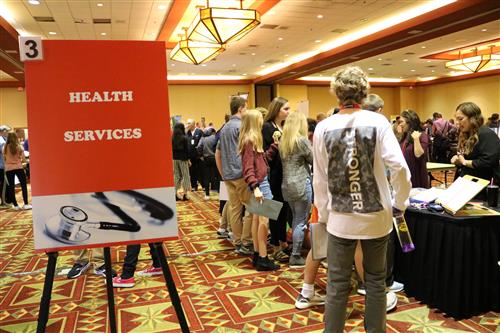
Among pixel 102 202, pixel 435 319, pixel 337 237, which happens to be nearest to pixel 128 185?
pixel 102 202

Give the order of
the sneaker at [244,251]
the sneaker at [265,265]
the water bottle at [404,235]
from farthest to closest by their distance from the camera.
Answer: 1. the sneaker at [244,251]
2. the sneaker at [265,265]
3. the water bottle at [404,235]

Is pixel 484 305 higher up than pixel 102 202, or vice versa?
pixel 102 202

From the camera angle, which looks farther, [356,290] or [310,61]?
[310,61]

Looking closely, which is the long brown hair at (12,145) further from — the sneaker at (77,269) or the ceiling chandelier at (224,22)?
the sneaker at (77,269)

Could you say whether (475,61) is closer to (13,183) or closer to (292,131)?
(292,131)

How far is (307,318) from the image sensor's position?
8.61ft

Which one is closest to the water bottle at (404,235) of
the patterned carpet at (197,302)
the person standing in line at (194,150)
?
the patterned carpet at (197,302)

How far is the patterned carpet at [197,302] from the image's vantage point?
253 cm

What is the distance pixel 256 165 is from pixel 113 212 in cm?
180

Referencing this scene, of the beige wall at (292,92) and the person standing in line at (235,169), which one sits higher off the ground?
the beige wall at (292,92)

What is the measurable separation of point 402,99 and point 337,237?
69.8 ft

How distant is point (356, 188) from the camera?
1.86m

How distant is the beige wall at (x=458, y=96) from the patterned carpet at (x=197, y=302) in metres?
18.0

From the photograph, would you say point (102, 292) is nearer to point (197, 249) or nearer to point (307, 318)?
point (197, 249)
